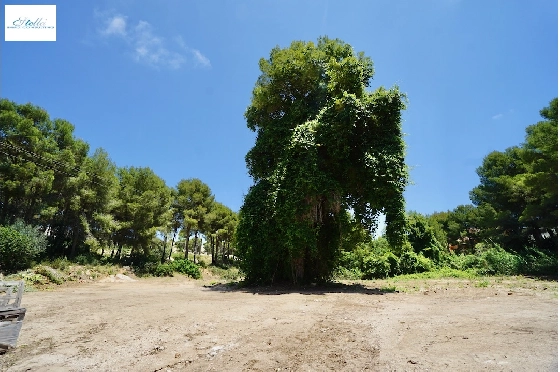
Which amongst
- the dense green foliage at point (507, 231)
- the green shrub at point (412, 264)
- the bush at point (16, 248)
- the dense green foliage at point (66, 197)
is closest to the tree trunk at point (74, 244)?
the dense green foliage at point (66, 197)

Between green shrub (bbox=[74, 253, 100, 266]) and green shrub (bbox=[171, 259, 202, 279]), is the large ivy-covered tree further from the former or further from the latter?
green shrub (bbox=[74, 253, 100, 266])

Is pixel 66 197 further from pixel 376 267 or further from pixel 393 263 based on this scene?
pixel 393 263

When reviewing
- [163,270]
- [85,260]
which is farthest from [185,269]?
[85,260]

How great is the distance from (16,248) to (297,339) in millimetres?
19922

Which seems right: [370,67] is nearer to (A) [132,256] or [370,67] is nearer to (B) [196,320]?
(B) [196,320]

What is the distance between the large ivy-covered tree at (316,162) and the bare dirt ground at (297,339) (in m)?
6.34

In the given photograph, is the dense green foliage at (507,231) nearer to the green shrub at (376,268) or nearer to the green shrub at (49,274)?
the green shrub at (376,268)

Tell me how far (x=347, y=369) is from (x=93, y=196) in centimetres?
2827

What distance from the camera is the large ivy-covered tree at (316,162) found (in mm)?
13883

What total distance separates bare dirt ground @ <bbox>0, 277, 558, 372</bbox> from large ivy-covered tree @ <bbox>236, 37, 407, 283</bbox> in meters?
6.34

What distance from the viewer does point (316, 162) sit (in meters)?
14.5

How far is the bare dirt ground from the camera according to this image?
407 cm

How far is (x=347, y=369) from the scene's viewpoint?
12.8ft

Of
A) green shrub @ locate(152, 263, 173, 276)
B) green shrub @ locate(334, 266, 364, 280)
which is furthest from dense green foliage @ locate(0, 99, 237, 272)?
green shrub @ locate(334, 266, 364, 280)
